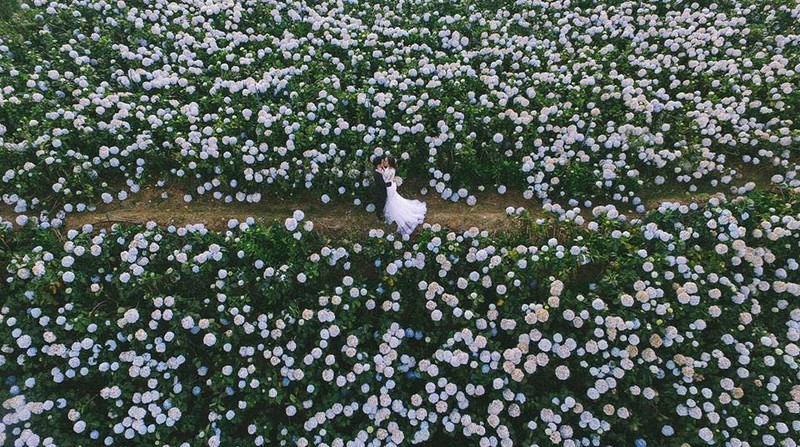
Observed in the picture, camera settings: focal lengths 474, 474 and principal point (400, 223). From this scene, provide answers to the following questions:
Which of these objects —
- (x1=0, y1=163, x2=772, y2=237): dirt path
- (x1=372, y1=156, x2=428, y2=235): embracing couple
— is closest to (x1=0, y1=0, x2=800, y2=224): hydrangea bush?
(x1=0, y1=163, x2=772, y2=237): dirt path

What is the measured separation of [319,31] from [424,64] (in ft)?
7.45

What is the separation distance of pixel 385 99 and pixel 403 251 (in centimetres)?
262

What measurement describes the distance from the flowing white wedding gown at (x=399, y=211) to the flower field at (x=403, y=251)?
7.6 inches

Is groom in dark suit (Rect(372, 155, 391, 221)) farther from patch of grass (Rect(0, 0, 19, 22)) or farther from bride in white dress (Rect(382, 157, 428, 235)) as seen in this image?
patch of grass (Rect(0, 0, 19, 22))

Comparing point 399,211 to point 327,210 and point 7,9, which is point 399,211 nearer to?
point 327,210

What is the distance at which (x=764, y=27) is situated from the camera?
8.57 metres

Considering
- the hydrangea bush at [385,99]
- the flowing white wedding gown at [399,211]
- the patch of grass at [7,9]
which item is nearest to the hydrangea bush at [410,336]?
the flowing white wedding gown at [399,211]

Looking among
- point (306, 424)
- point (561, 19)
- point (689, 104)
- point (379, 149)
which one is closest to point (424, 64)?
point (379, 149)

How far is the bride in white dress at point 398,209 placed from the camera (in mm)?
6188

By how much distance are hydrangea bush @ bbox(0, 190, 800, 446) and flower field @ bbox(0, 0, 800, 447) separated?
3 cm

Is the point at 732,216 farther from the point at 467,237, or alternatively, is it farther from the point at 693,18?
the point at 693,18

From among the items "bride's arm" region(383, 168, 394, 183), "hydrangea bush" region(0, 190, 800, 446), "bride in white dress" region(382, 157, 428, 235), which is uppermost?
"bride's arm" region(383, 168, 394, 183)

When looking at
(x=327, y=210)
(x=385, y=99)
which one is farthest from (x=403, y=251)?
(x=385, y=99)

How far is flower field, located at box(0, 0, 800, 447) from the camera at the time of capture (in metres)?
5.39
